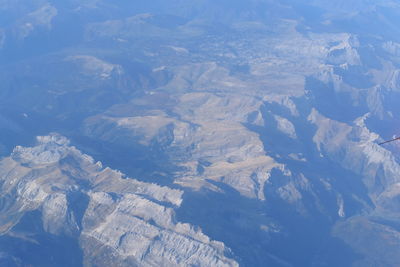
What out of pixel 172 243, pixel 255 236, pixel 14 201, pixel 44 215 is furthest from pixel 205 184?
pixel 14 201

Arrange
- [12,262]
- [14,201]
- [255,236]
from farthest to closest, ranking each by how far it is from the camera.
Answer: [14,201]
[255,236]
[12,262]

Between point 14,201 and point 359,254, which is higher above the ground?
point 14,201

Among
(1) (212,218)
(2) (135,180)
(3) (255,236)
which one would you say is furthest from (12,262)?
(3) (255,236)

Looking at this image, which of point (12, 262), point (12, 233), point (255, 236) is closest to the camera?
point (12, 262)

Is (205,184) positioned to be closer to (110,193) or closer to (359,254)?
(110,193)

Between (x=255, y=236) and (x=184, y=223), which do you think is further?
(x=255, y=236)

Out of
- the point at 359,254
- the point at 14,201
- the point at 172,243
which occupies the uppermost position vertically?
the point at 172,243
